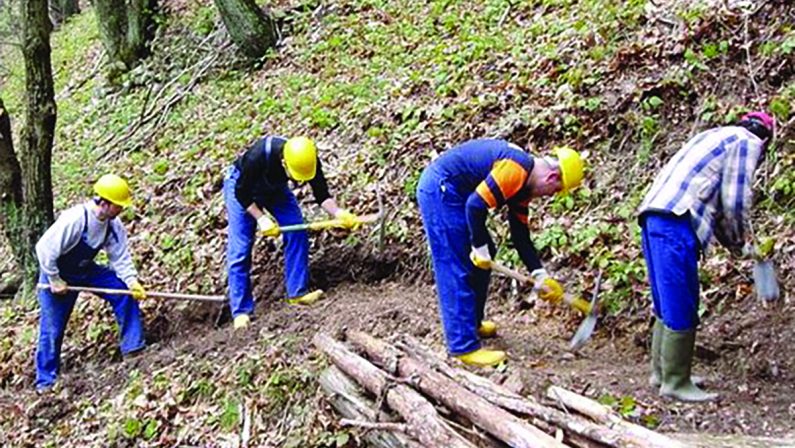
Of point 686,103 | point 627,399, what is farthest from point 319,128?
point 627,399

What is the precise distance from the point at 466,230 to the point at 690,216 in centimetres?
147

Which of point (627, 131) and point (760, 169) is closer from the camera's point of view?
point (760, 169)

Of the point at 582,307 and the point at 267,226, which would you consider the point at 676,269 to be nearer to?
the point at 582,307

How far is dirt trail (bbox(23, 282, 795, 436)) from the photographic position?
460 cm

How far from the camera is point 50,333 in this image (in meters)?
7.83

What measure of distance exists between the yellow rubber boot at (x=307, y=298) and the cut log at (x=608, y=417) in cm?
321

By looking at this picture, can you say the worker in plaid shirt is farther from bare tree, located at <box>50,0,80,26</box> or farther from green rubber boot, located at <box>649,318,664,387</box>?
bare tree, located at <box>50,0,80,26</box>

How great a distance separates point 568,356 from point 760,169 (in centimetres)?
208

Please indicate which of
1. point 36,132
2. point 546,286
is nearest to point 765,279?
point 546,286

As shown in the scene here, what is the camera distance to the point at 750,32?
7195 millimetres

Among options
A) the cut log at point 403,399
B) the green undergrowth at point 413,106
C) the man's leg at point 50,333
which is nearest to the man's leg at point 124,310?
the man's leg at point 50,333

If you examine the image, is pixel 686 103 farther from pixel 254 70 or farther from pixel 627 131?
pixel 254 70

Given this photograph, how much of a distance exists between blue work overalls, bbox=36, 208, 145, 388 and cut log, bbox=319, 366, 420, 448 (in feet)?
9.60

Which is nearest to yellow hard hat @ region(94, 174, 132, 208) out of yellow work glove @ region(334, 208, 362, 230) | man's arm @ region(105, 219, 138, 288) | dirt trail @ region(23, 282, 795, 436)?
man's arm @ region(105, 219, 138, 288)
